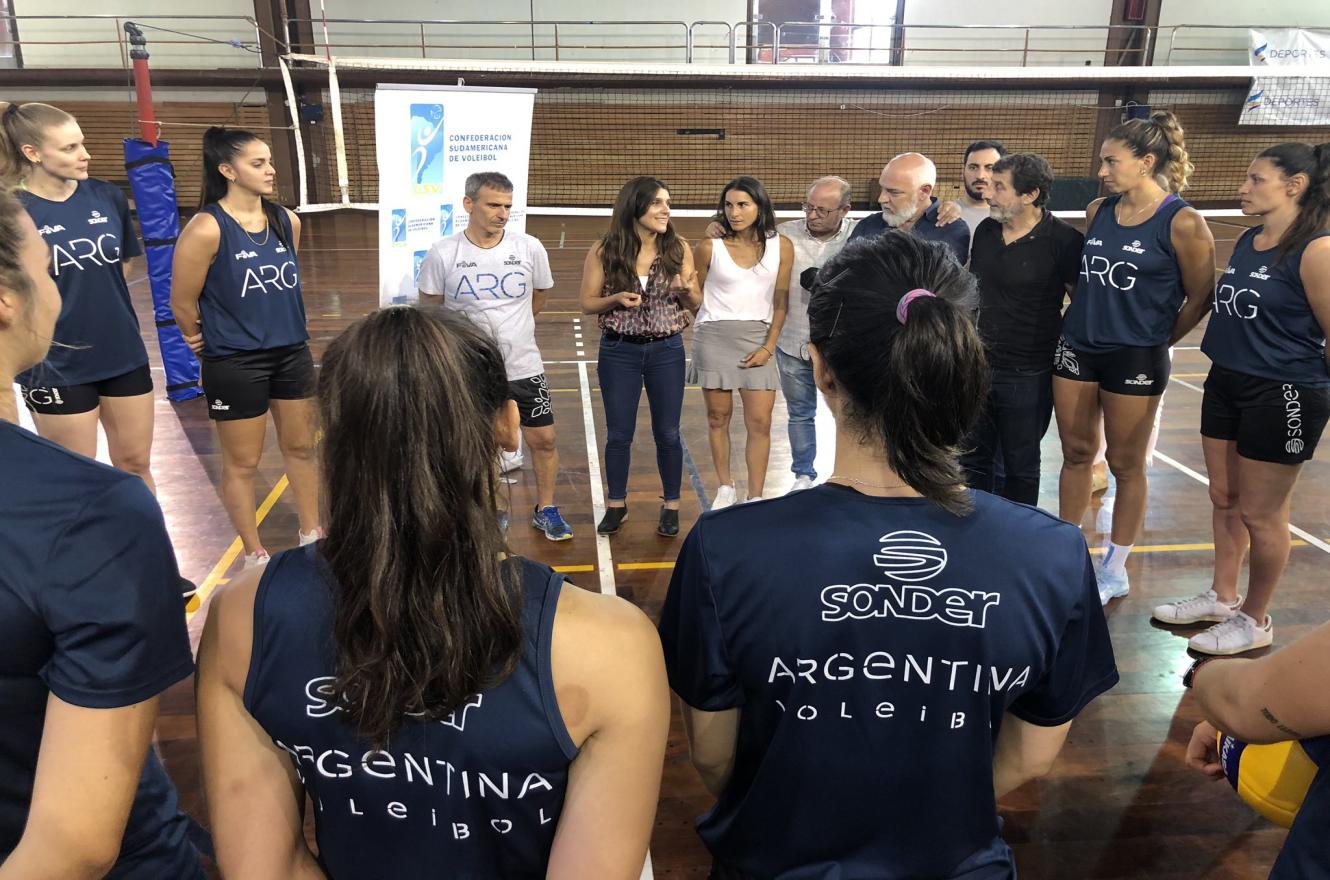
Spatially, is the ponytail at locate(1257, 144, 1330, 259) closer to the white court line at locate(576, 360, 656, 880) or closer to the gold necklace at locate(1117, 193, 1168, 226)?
the gold necklace at locate(1117, 193, 1168, 226)

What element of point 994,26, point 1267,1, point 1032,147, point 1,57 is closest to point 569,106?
point 994,26

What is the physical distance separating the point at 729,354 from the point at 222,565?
279 centimetres

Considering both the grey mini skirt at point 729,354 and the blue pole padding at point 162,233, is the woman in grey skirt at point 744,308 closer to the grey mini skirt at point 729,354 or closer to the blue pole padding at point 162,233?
the grey mini skirt at point 729,354

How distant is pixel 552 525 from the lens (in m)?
4.68

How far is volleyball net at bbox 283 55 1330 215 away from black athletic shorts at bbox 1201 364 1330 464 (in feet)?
44.1

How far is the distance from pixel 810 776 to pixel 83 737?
0.99m

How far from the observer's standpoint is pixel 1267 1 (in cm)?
1619

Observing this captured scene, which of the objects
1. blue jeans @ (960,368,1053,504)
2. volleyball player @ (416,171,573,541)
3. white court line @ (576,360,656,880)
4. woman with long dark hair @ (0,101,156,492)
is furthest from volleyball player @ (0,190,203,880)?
blue jeans @ (960,368,1053,504)

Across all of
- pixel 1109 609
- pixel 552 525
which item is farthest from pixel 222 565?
pixel 1109 609

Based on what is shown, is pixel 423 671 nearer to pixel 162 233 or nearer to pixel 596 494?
pixel 596 494

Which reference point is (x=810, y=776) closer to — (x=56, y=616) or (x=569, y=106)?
(x=56, y=616)

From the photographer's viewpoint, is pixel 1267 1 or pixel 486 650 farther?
pixel 1267 1

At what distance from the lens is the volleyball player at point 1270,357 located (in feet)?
10.3

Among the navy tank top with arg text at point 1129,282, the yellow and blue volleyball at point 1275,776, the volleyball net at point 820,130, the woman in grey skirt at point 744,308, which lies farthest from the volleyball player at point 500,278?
the volleyball net at point 820,130
